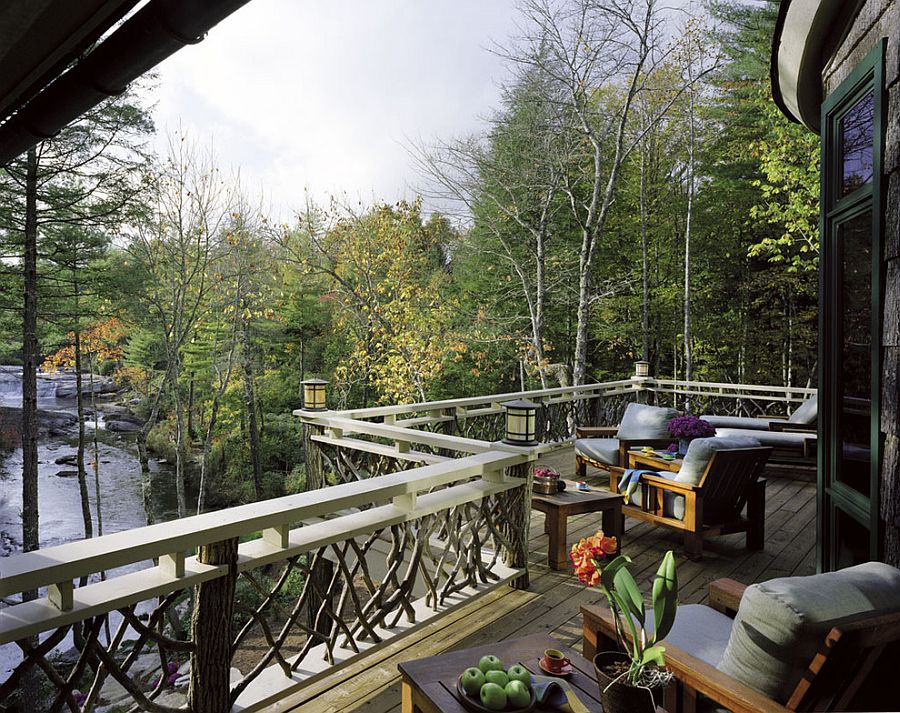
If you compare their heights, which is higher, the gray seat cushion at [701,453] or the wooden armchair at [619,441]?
the gray seat cushion at [701,453]

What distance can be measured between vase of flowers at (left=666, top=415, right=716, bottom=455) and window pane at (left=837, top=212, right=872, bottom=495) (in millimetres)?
2265

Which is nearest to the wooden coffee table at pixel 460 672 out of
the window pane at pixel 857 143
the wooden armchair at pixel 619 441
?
the window pane at pixel 857 143

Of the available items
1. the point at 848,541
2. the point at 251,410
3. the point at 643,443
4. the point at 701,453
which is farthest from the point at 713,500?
the point at 251,410

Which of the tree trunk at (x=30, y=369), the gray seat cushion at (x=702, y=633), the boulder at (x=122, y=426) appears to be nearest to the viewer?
the gray seat cushion at (x=702, y=633)

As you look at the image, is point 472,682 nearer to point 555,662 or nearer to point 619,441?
point 555,662

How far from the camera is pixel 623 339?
13266mm

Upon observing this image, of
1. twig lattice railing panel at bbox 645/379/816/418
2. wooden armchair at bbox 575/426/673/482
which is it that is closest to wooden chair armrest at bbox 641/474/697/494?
wooden armchair at bbox 575/426/673/482

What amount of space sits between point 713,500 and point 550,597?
141cm

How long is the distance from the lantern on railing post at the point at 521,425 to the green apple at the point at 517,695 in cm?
206

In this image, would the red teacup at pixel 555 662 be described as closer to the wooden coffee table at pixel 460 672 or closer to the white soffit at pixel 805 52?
the wooden coffee table at pixel 460 672

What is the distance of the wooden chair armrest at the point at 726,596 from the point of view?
2.20 m

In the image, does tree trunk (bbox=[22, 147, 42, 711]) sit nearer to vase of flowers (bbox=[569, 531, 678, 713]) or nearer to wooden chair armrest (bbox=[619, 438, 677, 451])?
wooden chair armrest (bbox=[619, 438, 677, 451])

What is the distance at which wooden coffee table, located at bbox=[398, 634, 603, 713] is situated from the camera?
1562 mm

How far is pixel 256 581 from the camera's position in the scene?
2379mm
